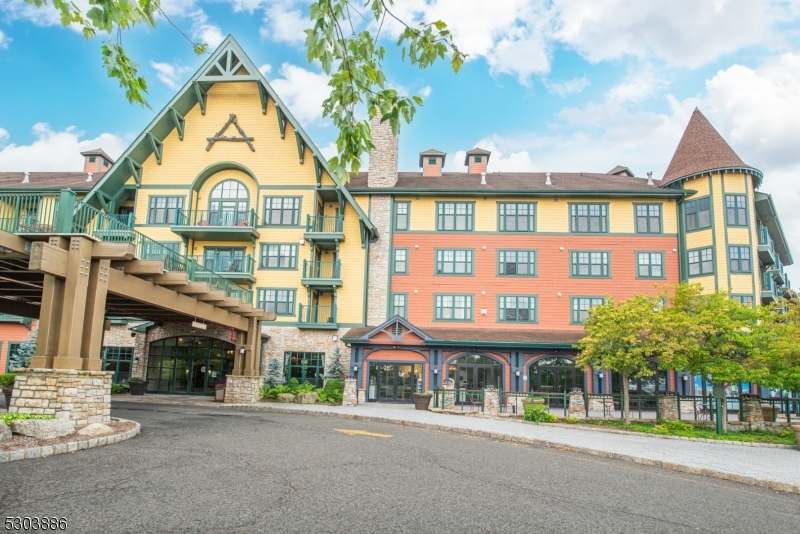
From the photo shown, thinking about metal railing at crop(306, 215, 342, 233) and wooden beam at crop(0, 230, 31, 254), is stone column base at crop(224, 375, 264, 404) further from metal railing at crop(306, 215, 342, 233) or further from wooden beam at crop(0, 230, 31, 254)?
wooden beam at crop(0, 230, 31, 254)

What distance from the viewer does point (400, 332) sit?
29906 millimetres

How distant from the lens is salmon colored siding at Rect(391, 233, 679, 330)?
3180 cm

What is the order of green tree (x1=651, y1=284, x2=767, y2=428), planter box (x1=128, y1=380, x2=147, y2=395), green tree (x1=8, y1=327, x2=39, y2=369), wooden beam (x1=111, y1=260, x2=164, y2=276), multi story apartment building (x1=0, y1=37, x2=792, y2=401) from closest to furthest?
1. wooden beam (x1=111, y1=260, x2=164, y2=276)
2. green tree (x1=651, y1=284, x2=767, y2=428)
3. planter box (x1=128, y1=380, x2=147, y2=395)
4. green tree (x1=8, y1=327, x2=39, y2=369)
5. multi story apartment building (x1=0, y1=37, x2=792, y2=401)

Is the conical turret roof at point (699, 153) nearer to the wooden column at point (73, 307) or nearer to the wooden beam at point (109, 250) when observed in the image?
the wooden beam at point (109, 250)

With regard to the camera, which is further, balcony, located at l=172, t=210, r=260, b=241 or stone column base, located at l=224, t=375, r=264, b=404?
balcony, located at l=172, t=210, r=260, b=241

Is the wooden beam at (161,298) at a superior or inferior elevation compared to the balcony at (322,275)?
inferior

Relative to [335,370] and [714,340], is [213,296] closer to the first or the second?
[335,370]

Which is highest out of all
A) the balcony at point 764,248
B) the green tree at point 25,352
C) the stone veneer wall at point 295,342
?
the balcony at point 764,248

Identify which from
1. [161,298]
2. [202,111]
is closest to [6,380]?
[161,298]

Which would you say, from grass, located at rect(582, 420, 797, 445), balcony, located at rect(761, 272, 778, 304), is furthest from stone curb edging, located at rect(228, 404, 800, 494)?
balcony, located at rect(761, 272, 778, 304)

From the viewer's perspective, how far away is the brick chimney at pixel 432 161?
36.8 metres

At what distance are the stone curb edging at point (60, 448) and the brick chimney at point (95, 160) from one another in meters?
32.5

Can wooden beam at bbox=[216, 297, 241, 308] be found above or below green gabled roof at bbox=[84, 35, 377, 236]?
below

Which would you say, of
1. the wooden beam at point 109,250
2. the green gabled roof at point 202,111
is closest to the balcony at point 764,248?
the green gabled roof at point 202,111
